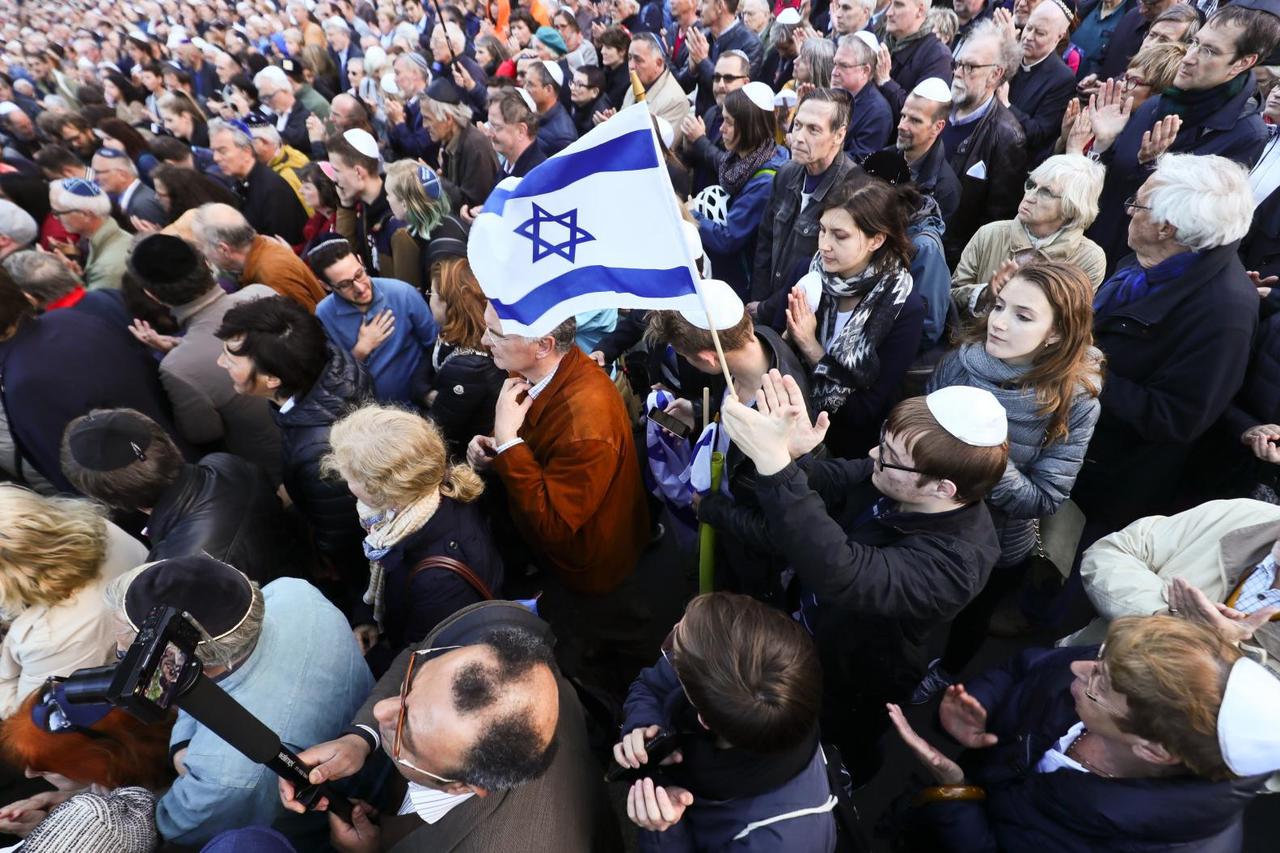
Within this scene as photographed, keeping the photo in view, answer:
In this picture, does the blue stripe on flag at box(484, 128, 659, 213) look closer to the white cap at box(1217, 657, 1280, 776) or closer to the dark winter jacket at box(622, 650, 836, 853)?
the dark winter jacket at box(622, 650, 836, 853)

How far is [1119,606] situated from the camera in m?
2.22

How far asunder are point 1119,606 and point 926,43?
568cm

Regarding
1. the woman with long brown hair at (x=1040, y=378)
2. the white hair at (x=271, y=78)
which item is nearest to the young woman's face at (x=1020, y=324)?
the woman with long brown hair at (x=1040, y=378)

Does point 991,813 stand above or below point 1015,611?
above

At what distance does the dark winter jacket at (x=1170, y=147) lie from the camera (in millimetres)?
3859

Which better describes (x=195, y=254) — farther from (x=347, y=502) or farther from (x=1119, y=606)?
(x=1119, y=606)

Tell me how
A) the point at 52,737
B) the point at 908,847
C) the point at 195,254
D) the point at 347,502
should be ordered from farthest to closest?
the point at 195,254 < the point at 347,502 < the point at 908,847 < the point at 52,737

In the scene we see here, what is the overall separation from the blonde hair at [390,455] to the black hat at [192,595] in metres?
0.55

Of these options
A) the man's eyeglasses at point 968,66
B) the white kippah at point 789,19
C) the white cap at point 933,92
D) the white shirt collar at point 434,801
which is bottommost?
the white shirt collar at point 434,801

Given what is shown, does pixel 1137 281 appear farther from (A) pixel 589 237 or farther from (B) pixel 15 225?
(B) pixel 15 225

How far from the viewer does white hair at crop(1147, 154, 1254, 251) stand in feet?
8.57

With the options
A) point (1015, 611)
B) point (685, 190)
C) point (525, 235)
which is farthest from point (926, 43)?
point (525, 235)

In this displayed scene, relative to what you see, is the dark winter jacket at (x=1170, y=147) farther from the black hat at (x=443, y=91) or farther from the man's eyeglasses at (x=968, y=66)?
the black hat at (x=443, y=91)

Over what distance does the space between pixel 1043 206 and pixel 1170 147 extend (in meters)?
1.58
